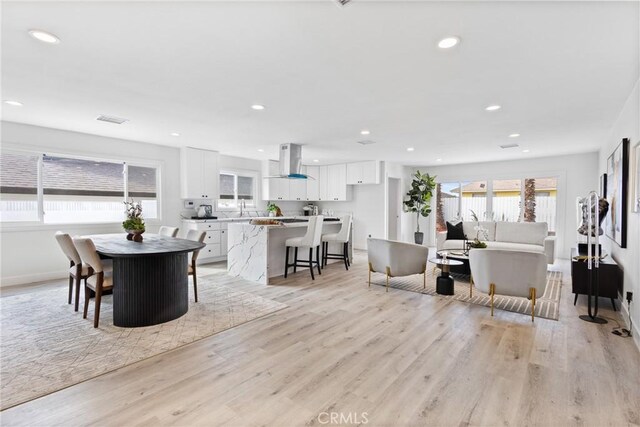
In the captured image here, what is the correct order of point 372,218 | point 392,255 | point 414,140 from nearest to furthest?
point 392,255 → point 414,140 → point 372,218

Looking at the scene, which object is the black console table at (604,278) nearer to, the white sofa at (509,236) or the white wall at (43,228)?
the white sofa at (509,236)

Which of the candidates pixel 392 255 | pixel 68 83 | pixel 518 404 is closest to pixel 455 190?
pixel 392 255

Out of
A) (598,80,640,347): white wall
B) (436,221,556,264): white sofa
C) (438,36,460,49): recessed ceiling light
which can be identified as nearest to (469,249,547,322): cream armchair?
(598,80,640,347): white wall

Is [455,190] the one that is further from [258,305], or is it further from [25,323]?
[25,323]

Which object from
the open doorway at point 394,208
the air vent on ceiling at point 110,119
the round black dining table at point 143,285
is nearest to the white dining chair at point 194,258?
the round black dining table at point 143,285

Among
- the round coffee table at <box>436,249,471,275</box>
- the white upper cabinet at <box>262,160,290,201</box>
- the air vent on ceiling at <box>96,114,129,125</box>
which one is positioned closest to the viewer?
the air vent on ceiling at <box>96,114,129,125</box>

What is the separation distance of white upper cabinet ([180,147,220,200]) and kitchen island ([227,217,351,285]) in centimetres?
175

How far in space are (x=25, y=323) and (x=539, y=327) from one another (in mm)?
5351

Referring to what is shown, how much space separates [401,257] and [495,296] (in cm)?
137

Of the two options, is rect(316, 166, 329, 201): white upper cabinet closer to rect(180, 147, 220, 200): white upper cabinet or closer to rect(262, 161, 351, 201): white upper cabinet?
rect(262, 161, 351, 201): white upper cabinet

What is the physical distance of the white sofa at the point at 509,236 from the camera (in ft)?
19.8

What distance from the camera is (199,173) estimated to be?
6.57 meters

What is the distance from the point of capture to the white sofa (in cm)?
604

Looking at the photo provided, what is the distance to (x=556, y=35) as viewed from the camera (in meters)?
2.13
